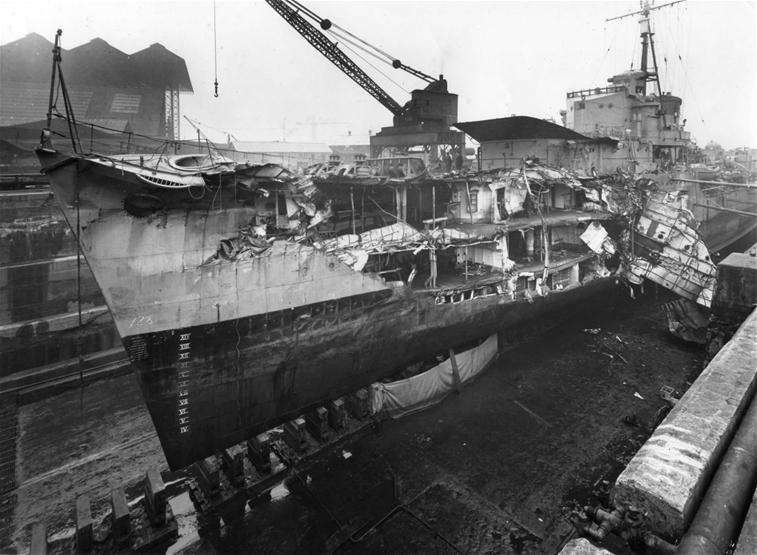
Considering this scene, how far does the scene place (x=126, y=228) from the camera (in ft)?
25.6

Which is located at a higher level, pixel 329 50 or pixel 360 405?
pixel 329 50

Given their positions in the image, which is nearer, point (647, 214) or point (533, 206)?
point (533, 206)

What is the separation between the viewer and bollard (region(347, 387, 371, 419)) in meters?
10.1

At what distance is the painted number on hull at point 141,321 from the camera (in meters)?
7.86

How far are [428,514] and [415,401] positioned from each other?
3301 millimetres

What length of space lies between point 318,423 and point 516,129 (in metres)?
14.4

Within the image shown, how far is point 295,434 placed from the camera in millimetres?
9305

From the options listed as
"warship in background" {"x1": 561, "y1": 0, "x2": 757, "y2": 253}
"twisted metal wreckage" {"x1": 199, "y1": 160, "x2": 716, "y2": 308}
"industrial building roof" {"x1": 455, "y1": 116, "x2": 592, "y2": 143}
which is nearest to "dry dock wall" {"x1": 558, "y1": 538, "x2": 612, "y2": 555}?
"twisted metal wreckage" {"x1": 199, "y1": 160, "x2": 716, "y2": 308}

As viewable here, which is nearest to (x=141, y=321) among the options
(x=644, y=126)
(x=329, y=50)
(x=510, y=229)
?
(x=510, y=229)

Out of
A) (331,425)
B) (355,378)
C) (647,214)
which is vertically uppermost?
(647,214)

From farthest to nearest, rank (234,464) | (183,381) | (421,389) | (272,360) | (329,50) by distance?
(329,50) → (421,389) → (272,360) → (183,381) → (234,464)

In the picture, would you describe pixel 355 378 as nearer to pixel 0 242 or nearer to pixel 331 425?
pixel 331 425

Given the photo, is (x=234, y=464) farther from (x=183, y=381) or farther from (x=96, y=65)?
(x=96, y=65)

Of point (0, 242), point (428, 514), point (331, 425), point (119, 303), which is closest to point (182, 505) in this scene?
point (331, 425)
